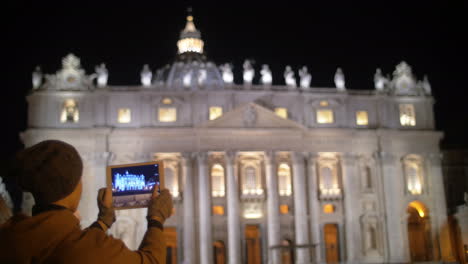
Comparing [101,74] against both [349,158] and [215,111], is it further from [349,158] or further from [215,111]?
[349,158]

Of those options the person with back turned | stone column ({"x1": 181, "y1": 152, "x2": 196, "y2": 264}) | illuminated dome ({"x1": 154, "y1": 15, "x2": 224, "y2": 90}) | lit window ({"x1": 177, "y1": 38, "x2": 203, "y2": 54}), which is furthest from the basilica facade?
the person with back turned

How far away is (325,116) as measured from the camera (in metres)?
62.2

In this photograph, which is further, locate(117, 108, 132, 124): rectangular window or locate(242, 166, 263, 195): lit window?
locate(117, 108, 132, 124): rectangular window

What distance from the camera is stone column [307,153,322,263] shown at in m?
57.0

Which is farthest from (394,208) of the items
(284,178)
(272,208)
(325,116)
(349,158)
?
(272,208)

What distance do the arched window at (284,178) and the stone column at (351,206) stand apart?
5.49 meters

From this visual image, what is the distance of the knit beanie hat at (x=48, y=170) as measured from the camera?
175 inches

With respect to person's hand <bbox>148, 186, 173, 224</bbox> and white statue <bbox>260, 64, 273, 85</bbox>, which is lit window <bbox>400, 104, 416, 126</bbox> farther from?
person's hand <bbox>148, 186, 173, 224</bbox>

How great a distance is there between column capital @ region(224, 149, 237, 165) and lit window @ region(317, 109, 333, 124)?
10.1 meters

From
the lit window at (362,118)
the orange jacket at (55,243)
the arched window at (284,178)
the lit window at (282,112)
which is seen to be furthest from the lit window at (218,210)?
the orange jacket at (55,243)

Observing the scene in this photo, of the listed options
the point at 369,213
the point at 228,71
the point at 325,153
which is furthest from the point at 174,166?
the point at 369,213

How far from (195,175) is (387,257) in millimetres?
20305

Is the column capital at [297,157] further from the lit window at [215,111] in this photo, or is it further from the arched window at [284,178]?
the lit window at [215,111]

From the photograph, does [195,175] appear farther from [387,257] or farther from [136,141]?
[387,257]
